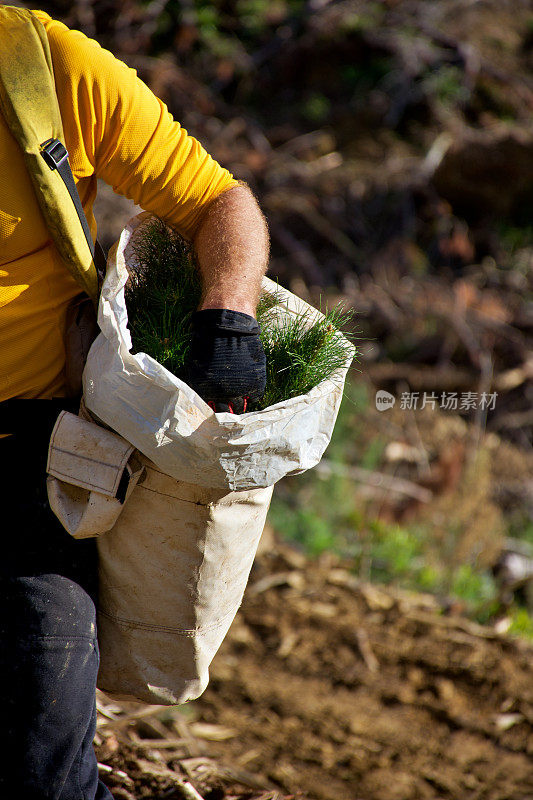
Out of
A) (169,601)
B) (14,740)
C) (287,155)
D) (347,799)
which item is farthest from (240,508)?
(287,155)

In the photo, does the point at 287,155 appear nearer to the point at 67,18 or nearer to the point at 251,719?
the point at 67,18

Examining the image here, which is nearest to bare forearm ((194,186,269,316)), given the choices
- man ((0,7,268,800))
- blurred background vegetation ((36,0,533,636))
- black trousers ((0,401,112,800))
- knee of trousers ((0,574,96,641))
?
man ((0,7,268,800))

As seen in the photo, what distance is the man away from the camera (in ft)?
5.11

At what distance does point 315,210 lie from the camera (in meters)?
6.48

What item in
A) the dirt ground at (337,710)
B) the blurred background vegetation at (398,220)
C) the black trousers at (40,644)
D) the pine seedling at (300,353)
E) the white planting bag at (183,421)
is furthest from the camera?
the blurred background vegetation at (398,220)

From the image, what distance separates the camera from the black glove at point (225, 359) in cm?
154

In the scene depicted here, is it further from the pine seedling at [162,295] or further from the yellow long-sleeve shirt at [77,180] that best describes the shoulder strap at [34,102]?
the pine seedling at [162,295]

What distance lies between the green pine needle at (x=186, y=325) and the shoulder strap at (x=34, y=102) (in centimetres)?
27

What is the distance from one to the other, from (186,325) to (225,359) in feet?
0.76

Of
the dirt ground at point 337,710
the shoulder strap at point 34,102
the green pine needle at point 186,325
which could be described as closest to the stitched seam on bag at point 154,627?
the green pine needle at point 186,325

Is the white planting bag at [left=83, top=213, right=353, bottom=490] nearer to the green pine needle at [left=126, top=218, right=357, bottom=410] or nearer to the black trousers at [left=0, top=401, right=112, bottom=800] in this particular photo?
the green pine needle at [left=126, top=218, right=357, bottom=410]

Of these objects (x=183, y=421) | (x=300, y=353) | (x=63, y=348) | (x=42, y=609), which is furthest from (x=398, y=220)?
(x=42, y=609)

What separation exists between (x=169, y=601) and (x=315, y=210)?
17.3ft

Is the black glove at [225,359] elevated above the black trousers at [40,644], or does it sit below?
above
